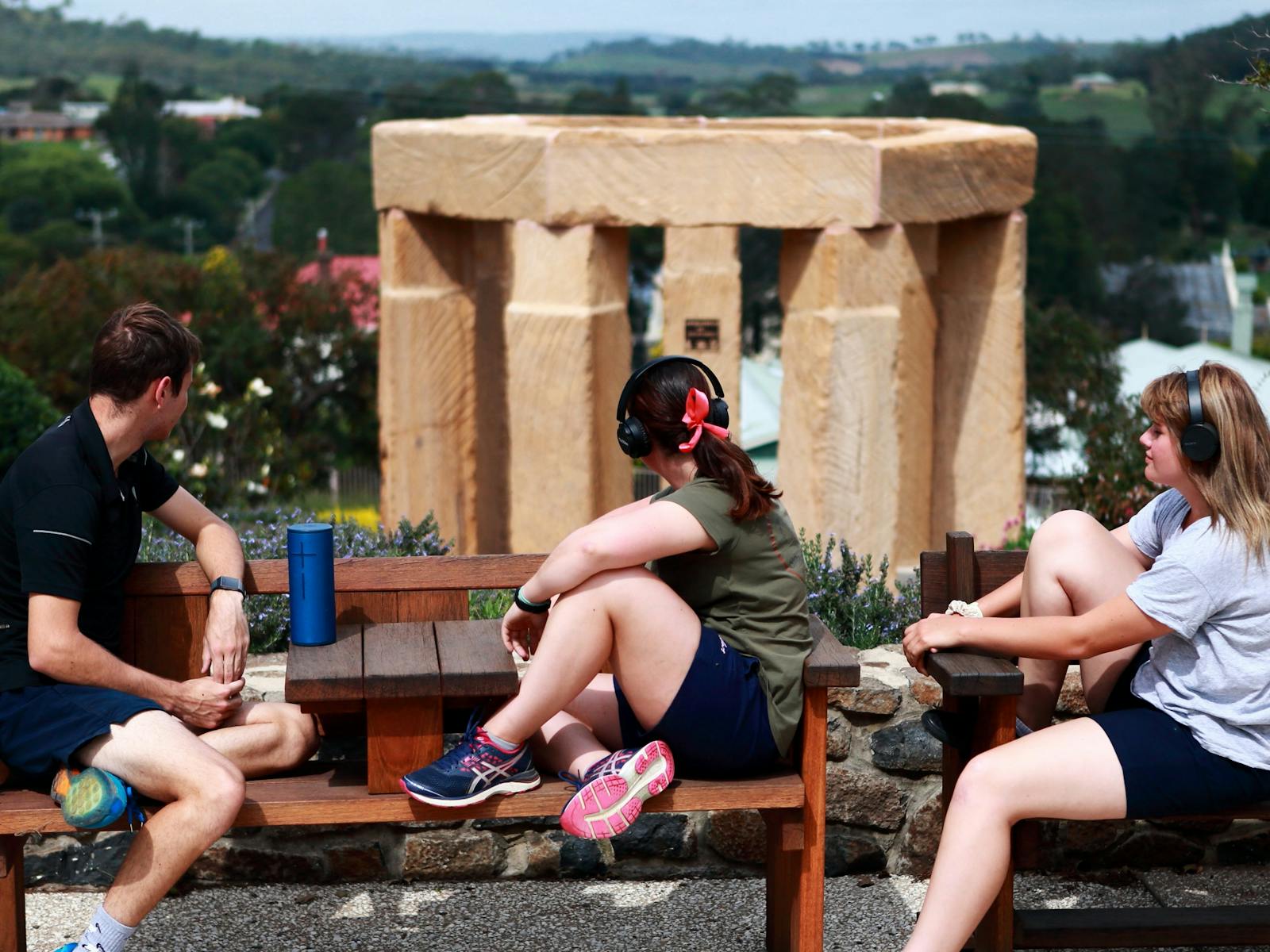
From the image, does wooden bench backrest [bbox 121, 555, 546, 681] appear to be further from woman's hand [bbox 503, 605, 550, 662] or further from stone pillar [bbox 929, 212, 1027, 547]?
stone pillar [bbox 929, 212, 1027, 547]

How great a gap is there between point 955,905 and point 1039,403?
19.7 meters

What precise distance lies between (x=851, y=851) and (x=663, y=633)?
124cm

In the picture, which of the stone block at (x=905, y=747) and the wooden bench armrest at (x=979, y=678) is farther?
the stone block at (x=905, y=747)

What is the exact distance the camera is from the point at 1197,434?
2828mm

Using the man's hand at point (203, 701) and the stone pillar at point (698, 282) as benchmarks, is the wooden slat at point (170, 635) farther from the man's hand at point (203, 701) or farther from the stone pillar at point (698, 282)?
the stone pillar at point (698, 282)

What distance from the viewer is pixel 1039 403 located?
71.3ft

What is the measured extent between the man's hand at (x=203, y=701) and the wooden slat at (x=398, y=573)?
0.91 feet

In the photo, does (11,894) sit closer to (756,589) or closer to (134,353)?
(134,353)

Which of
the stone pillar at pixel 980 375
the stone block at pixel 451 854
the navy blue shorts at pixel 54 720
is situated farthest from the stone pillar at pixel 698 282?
the navy blue shorts at pixel 54 720

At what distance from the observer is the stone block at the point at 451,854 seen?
3.82 m

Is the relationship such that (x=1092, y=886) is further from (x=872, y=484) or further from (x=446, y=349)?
(x=446, y=349)

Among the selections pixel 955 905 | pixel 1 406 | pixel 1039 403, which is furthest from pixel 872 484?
pixel 1039 403

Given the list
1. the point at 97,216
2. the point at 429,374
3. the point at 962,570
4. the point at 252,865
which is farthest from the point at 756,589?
the point at 97,216

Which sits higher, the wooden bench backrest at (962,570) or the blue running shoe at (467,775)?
the wooden bench backrest at (962,570)
